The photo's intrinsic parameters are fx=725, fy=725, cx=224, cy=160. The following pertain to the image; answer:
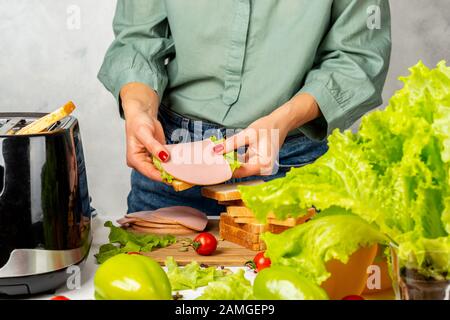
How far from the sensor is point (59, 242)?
1500 millimetres

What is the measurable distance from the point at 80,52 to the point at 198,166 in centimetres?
222

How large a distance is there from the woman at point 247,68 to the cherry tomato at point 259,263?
0.59 metres

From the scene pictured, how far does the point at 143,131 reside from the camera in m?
2.10

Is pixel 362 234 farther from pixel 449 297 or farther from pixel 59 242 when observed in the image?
pixel 59 242

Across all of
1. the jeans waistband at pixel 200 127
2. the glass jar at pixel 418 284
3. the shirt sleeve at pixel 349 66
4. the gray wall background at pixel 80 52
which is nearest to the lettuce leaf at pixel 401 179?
the glass jar at pixel 418 284

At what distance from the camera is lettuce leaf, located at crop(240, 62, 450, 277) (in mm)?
1130

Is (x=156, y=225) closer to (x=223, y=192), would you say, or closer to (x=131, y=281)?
(x=223, y=192)

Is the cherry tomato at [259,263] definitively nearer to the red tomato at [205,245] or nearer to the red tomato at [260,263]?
the red tomato at [260,263]

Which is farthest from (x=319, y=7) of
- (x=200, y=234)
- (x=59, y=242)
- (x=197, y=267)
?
(x=59, y=242)

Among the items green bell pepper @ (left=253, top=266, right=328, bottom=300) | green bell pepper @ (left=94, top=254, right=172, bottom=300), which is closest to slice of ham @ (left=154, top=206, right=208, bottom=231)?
green bell pepper @ (left=94, top=254, right=172, bottom=300)

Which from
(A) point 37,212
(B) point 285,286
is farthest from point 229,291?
(A) point 37,212

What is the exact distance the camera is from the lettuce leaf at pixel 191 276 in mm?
1533

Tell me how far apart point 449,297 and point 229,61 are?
55.7 inches
